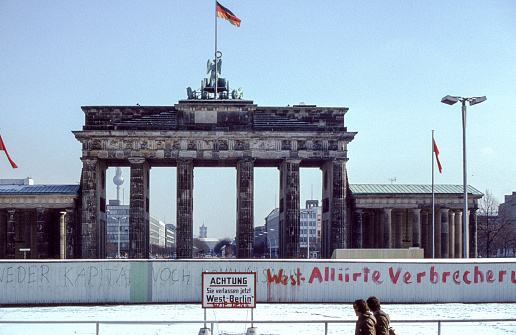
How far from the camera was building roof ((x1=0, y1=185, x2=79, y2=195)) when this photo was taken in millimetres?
70125

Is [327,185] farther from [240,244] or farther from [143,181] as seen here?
[143,181]

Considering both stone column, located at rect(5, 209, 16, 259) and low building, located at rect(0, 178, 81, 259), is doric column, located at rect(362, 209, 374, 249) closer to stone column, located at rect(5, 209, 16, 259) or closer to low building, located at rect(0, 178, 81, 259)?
low building, located at rect(0, 178, 81, 259)

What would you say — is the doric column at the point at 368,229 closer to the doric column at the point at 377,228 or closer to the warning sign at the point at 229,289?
the doric column at the point at 377,228

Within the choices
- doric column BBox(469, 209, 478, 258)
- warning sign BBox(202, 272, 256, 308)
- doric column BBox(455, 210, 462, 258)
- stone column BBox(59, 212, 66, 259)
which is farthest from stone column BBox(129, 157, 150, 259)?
warning sign BBox(202, 272, 256, 308)

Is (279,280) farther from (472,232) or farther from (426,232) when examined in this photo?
(426,232)

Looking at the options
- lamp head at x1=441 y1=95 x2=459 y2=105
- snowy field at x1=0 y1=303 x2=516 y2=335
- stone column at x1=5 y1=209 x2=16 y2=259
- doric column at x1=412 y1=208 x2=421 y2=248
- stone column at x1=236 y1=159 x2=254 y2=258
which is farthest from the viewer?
doric column at x1=412 y1=208 x2=421 y2=248

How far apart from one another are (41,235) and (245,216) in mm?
21199

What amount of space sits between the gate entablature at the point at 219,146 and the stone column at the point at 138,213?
3.9 inches

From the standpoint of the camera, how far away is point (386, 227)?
73.4 m

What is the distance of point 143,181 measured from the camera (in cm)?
6844

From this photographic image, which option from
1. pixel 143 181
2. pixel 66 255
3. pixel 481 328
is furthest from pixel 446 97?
pixel 66 255

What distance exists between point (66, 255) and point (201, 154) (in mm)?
17066

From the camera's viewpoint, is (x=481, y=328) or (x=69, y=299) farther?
(x=69, y=299)

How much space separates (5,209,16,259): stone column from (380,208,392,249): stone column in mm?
38734
